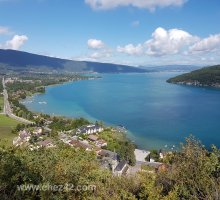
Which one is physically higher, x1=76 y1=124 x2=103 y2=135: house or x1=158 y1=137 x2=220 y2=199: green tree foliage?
x1=158 y1=137 x2=220 y2=199: green tree foliage

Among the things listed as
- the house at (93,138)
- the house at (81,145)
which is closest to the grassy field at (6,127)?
the house at (81,145)

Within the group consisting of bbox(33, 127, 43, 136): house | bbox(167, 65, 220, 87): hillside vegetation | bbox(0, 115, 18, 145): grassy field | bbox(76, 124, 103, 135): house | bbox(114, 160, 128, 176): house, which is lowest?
bbox(0, 115, 18, 145): grassy field

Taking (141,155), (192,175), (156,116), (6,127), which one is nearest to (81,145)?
(141,155)

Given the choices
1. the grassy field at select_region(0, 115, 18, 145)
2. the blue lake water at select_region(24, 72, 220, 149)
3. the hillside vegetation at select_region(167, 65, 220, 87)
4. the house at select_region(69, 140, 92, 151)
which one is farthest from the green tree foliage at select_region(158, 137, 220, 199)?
the hillside vegetation at select_region(167, 65, 220, 87)

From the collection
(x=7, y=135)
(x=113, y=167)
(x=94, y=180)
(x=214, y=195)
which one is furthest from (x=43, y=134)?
(x=214, y=195)

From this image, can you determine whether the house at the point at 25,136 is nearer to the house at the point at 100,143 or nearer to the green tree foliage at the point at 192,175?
the house at the point at 100,143

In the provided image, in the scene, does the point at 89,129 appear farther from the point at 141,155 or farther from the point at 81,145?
the point at 141,155

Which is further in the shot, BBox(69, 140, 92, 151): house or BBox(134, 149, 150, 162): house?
BBox(69, 140, 92, 151): house

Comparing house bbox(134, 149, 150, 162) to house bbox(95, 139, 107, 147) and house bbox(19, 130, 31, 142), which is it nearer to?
house bbox(95, 139, 107, 147)
